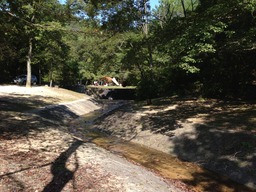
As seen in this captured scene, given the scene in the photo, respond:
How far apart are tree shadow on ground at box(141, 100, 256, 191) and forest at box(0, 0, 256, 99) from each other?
3.34 m

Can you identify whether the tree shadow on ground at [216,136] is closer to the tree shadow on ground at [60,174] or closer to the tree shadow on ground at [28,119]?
the tree shadow on ground at [60,174]

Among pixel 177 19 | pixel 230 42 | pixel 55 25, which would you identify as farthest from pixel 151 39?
pixel 55 25

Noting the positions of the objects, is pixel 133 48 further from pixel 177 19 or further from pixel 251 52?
pixel 251 52

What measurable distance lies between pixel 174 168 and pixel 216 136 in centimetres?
253

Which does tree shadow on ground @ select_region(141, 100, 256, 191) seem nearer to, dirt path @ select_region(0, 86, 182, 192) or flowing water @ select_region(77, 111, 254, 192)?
flowing water @ select_region(77, 111, 254, 192)

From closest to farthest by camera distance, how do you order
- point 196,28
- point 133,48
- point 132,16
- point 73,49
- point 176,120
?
1. point 196,28
2. point 176,120
3. point 132,16
4. point 133,48
5. point 73,49

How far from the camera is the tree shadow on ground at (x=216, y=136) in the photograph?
10.3m

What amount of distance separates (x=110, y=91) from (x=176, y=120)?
105 ft

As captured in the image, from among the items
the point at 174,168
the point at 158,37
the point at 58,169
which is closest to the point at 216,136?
the point at 174,168

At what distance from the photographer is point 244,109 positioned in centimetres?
1691

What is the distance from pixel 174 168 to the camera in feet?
36.3

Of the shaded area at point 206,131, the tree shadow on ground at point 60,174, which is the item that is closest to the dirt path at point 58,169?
the tree shadow on ground at point 60,174

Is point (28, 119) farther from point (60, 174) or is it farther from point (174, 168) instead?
point (60, 174)

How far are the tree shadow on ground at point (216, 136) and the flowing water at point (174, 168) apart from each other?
0.21m
